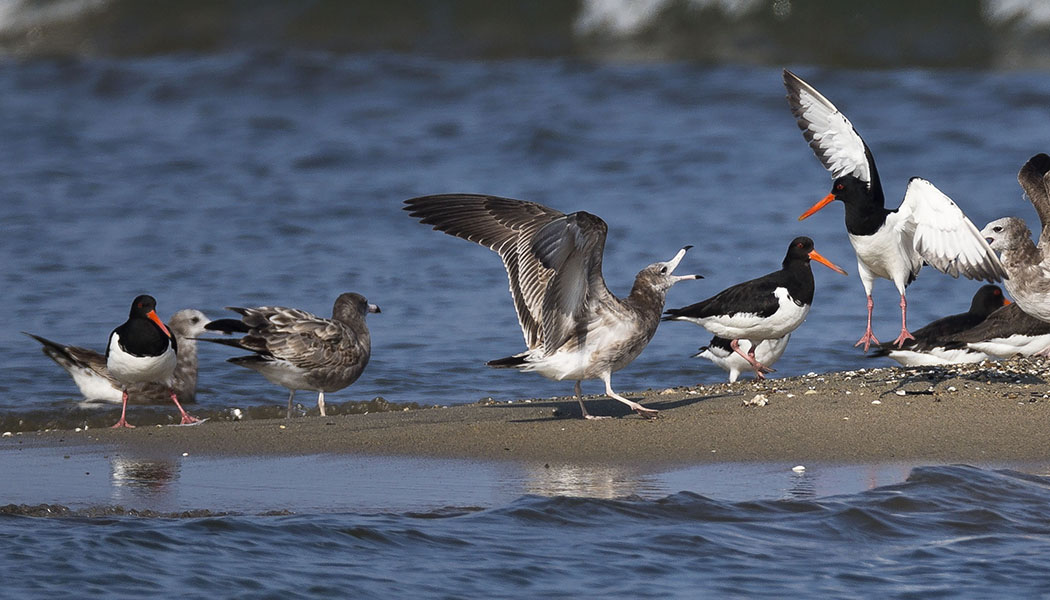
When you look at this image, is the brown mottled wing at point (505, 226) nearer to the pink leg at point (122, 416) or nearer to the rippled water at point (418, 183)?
the rippled water at point (418, 183)

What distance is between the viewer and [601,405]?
855 centimetres

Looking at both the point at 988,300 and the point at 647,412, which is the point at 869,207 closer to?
the point at 988,300

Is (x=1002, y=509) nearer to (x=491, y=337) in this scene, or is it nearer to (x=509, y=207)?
(x=509, y=207)

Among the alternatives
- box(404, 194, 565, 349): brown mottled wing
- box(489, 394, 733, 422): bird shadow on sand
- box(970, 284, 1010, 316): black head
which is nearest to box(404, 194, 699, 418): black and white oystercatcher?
box(404, 194, 565, 349): brown mottled wing

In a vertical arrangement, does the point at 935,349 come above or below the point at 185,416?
above

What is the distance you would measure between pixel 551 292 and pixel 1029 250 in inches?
125

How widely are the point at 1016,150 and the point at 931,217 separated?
788 cm

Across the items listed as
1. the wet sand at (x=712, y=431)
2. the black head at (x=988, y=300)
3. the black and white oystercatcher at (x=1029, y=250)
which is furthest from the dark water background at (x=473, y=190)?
the black and white oystercatcher at (x=1029, y=250)

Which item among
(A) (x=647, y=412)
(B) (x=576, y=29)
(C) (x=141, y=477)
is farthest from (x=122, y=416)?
(B) (x=576, y=29)

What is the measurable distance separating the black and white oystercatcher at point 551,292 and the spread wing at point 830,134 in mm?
3582

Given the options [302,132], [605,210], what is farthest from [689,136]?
[302,132]

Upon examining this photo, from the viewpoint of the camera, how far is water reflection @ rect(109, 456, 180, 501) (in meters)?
6.19

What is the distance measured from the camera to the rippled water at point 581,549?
16.7 feet

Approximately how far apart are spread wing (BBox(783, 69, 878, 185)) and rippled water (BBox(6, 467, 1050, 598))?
514 cm
